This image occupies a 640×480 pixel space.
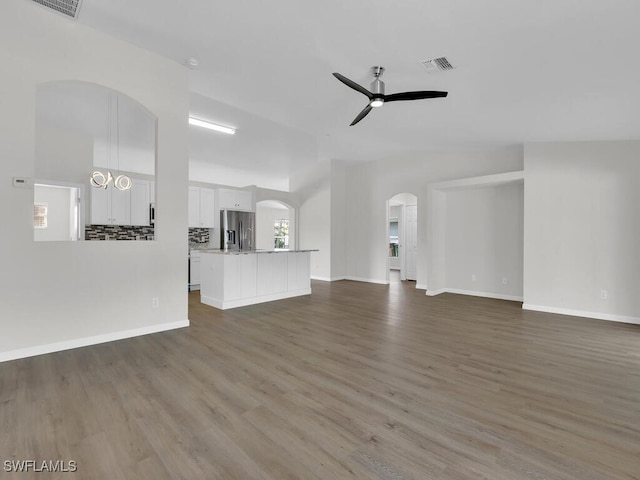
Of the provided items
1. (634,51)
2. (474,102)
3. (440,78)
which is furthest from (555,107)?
(440,78)

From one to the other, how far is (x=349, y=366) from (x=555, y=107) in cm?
387

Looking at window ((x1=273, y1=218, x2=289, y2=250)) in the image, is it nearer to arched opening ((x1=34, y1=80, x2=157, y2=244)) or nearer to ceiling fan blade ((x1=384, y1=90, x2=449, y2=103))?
arched opening ((x1=34, y1=80, x2=157, y2=244))

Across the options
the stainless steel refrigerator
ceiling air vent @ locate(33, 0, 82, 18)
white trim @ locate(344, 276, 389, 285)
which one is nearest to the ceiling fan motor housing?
ceiling air vent @ locate(33, 0, 82, 18)

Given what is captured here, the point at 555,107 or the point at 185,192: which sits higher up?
the point at 555,107

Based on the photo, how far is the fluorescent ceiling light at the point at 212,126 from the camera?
5304 millimetres

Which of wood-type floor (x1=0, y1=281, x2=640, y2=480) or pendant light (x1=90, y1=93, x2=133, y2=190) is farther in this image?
pendant light (x1=90, y1=93, x2=133, y2=190)

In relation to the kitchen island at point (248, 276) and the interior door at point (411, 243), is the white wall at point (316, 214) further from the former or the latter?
the interior door at point (411, 243)

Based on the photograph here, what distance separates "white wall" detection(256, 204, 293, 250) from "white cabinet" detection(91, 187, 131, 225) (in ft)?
21.9

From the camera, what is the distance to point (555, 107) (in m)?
3.76

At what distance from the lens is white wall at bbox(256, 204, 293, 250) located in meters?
13.0

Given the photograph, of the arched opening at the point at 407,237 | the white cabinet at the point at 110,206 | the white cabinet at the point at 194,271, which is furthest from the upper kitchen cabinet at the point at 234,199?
the arched opening at the point at 407,237

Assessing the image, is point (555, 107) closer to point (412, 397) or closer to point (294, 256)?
point (412, 397)

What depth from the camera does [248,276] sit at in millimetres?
5383

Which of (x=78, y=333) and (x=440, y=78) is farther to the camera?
(x=440, y=78)
